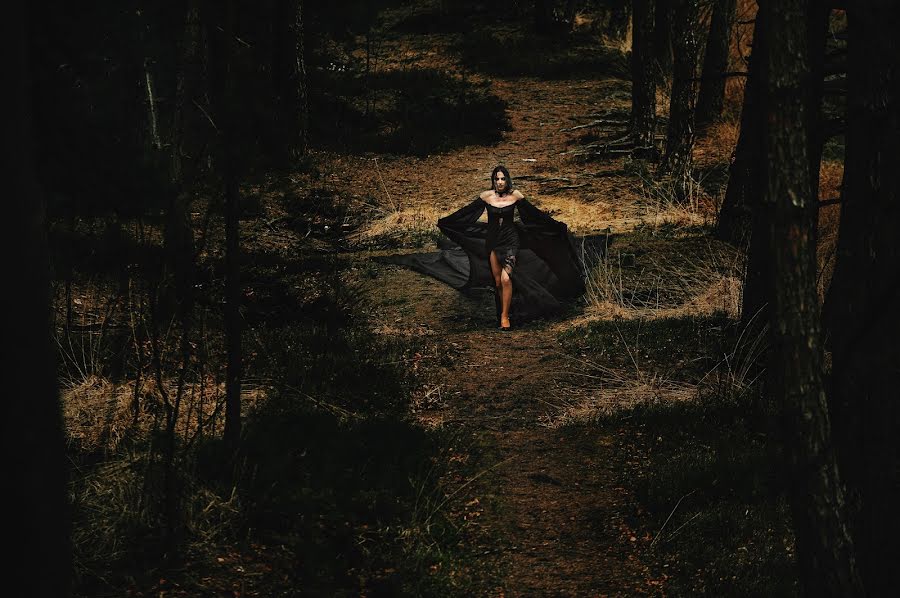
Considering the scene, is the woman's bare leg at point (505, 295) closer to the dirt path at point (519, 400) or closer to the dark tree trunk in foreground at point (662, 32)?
the dirt path at point (519, 400)

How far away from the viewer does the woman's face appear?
11250mm

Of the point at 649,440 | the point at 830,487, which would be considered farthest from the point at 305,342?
the point at 830,487

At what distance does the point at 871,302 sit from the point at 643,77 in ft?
45.8

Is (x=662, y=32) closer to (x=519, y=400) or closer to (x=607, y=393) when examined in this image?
(x=607, y=393)

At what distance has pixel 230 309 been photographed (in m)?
6.58

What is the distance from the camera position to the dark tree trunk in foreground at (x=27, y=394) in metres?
3.21

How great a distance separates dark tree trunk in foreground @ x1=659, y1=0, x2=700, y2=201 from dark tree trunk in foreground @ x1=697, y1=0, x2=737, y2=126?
36.5 inches

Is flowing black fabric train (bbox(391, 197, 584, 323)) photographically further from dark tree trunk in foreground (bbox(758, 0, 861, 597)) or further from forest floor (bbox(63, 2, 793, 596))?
dark tree trunk in foreground (bbox(758, 0, 861, 597))

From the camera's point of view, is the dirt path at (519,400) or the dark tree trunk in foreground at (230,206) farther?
the dark tree trunk in foreground at (230,206)

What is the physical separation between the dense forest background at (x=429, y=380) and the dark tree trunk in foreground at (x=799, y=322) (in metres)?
0.01

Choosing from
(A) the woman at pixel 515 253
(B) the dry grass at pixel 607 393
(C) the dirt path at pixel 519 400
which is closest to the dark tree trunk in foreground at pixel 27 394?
(C) the dirt path at pixel 519 400

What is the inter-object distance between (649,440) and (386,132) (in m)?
14.5

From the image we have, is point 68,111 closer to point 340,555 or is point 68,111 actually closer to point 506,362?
point 340,555

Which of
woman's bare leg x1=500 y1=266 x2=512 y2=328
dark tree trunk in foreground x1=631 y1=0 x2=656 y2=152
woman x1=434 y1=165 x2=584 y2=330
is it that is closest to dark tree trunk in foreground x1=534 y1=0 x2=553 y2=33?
dark tree trunk in foreground x1=631 y1=0 x2=656 y2=152
